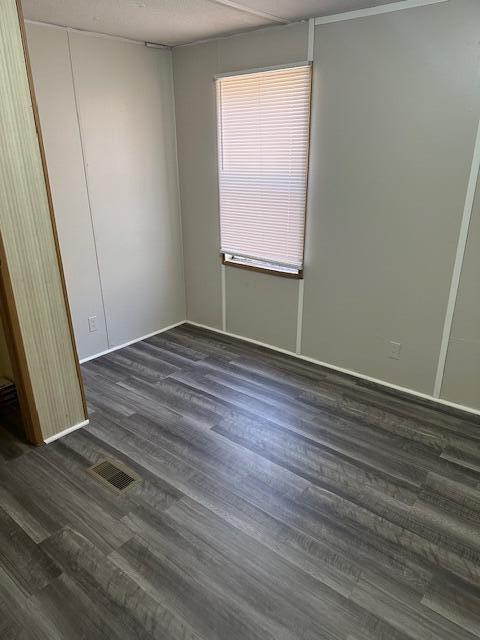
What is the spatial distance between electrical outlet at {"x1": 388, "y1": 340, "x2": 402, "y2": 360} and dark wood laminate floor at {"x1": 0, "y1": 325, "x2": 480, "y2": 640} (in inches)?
11.9

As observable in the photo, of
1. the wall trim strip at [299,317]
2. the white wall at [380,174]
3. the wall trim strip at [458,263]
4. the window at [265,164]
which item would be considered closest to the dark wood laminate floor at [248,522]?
the wall trim strip at [458,263]

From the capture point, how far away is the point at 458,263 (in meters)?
2.78

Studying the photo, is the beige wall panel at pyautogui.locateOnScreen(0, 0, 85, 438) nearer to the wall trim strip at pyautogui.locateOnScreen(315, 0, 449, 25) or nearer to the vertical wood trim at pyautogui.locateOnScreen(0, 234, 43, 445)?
the vertical wood trim at pyautogui.locateOnScreen(0, 234, 43, 445)

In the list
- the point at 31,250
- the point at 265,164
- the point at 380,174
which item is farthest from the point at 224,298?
the point at 31,250

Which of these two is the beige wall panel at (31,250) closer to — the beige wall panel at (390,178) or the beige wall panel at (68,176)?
the beige wall panel at (68,176)

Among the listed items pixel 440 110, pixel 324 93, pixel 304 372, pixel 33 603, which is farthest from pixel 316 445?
pixel 324 93

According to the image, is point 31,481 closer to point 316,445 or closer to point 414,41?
point 316,445

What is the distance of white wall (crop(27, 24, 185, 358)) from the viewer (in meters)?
3.17

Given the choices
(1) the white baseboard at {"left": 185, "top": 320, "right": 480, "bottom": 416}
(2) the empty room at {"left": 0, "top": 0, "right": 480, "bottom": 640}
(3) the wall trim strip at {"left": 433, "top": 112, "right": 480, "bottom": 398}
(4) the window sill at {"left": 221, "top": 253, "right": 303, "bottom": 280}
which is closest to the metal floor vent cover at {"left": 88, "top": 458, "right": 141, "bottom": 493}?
(2) the empty room at {"left": 0, "top": 0, "right": 480, "bottom": 640}

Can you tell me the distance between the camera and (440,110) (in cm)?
264

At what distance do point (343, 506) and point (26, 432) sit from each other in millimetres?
1901

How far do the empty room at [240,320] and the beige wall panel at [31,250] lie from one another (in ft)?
0.04

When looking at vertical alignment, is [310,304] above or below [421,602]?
above

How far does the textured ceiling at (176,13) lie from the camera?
2.57m
